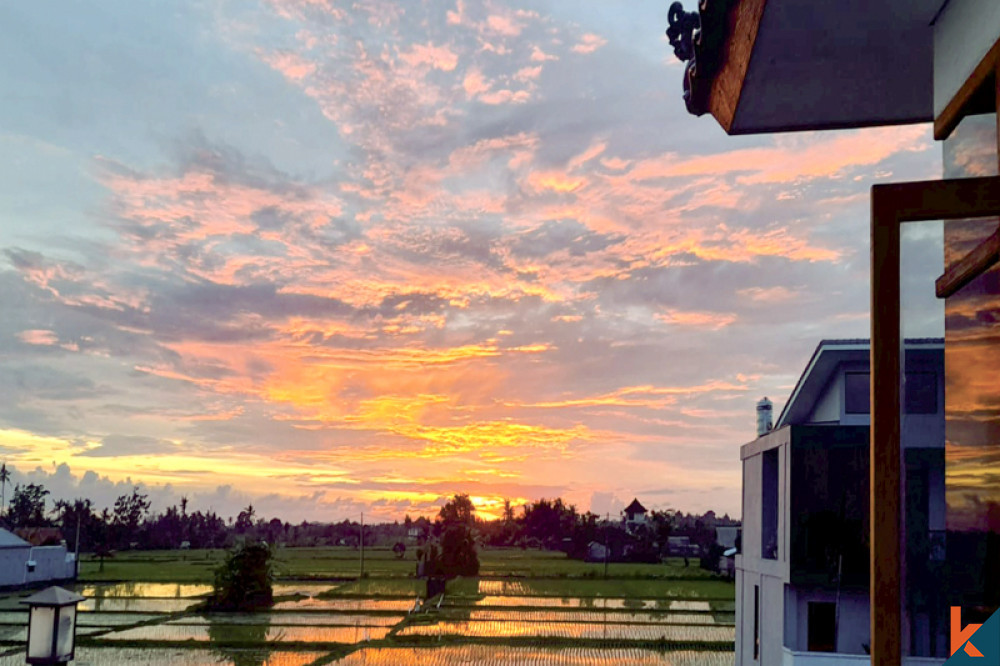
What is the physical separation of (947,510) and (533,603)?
28.8 m

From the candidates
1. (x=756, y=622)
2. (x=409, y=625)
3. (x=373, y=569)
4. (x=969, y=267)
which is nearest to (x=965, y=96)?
(x=969, y=267)

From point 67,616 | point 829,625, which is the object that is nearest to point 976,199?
point 67,616

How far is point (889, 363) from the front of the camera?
119cm

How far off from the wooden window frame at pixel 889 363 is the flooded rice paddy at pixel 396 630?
17.8 metres

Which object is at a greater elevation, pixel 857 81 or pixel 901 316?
pixel 857 81

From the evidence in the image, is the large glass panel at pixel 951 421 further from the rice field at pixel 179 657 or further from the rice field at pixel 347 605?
the rice field at pixel 347 605

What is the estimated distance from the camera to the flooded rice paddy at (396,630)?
754 inches

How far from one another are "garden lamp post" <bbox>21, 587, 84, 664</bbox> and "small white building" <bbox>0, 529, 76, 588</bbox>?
29792mm

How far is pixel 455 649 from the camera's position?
20.0 meters

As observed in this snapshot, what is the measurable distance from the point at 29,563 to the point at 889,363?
36.8m

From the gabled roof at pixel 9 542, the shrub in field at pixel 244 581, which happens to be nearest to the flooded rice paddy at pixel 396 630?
the shrub in field at pixel 244 581

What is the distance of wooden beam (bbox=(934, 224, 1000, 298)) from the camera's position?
1256mm

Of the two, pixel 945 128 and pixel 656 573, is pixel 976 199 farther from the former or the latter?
pixel 656 573

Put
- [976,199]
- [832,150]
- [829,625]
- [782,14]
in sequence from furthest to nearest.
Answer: [829,625] → [832,150] → [782,14] → [976,199]
